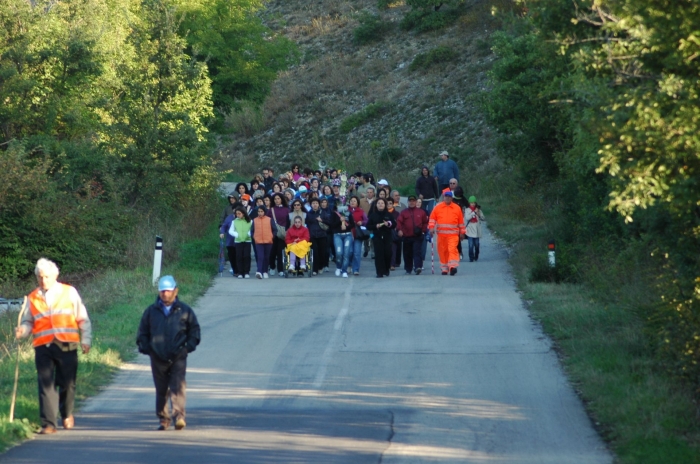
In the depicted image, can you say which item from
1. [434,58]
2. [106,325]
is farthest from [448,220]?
[434,58]

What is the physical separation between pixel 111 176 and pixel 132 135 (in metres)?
1.17

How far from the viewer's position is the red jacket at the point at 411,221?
19.5m

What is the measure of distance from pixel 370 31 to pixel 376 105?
10480mm

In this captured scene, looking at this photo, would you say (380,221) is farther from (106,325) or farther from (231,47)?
(231,47)

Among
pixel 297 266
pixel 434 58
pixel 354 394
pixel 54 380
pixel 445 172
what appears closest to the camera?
pixel 54 380

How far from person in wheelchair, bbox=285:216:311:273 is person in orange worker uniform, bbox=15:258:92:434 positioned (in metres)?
10.4

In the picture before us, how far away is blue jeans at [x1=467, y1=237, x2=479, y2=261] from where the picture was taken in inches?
827

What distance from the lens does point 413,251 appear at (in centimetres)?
1998

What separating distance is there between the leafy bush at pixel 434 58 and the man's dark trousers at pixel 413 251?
3200cm

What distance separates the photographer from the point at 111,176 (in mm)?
23406

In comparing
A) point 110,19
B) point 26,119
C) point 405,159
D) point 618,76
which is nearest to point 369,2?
point 405,159

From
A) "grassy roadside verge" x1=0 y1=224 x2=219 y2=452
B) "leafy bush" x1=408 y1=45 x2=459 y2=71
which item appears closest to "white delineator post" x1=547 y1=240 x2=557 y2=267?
"grassy roadside verge" x1=0 y1=224 x2=219 y2=452

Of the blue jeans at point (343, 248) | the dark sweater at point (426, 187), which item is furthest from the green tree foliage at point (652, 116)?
the dark sweater at point (426, 187)

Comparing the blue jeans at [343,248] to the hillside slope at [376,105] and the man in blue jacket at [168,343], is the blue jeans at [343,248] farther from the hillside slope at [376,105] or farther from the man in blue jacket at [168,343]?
the hillside slope at [376,105]
